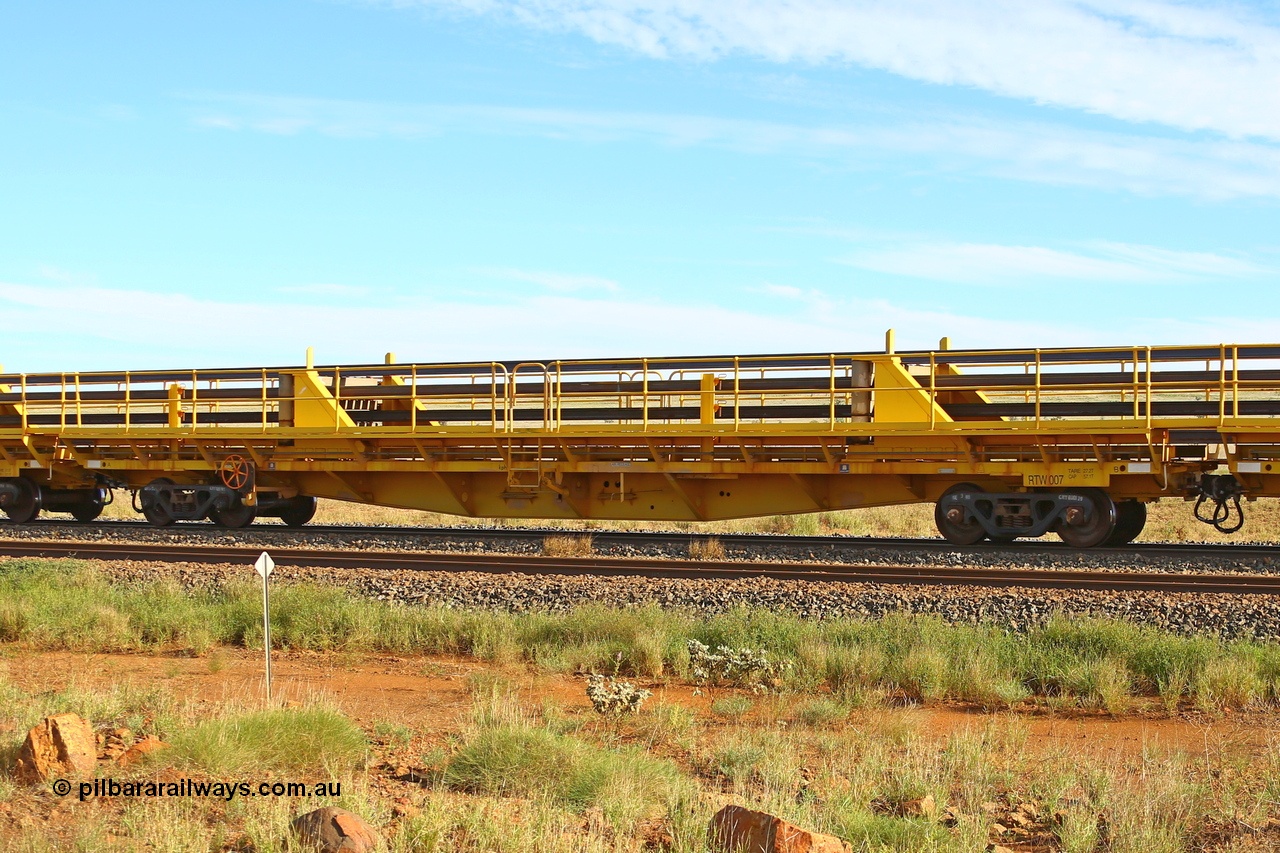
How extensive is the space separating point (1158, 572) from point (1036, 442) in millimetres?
2479

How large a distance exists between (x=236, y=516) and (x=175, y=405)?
2.30 meters

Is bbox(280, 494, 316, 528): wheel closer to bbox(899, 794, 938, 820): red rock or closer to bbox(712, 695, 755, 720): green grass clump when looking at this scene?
bbox(712, 695, 755, 720): green grass clump

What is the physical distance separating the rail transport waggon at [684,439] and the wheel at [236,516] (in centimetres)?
4

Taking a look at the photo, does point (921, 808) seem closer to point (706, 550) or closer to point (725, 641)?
point (725, 641)

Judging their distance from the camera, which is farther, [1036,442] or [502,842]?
[1036,442]

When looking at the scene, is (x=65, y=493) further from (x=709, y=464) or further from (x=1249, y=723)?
(x=1249, y=723)

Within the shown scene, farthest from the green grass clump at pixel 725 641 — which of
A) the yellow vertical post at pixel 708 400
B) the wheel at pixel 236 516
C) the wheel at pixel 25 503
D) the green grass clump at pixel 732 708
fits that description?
the wheel at pixel 25 503

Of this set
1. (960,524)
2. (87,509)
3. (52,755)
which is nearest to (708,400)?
(960,524)

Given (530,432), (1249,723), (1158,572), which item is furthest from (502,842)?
(530,432)

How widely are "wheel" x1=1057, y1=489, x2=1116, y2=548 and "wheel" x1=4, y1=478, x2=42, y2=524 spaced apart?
1928 centimetres

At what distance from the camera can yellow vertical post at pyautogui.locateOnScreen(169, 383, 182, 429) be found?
21078 mm

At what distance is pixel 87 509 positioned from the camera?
78.3 feet

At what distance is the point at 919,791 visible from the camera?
670 centimetres

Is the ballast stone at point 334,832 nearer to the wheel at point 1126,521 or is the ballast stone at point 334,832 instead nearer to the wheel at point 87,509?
the wheel at point 1126,521
